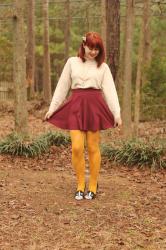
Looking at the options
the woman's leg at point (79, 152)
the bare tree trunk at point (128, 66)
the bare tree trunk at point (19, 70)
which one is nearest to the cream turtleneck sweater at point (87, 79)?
the woman's leg at point (79, 152)

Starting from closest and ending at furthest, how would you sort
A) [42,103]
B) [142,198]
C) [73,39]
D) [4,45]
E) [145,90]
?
1. [142,198]
2. [145,90]
3. [42,103]
4. [4,45]
5. [73,39]

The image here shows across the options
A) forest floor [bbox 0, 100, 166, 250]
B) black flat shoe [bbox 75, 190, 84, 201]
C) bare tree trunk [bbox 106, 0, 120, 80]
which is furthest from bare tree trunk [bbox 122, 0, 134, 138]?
black flat shoe [bbox 75, 190, 84, 201]

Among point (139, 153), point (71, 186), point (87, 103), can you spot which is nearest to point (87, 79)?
point (87, 103)

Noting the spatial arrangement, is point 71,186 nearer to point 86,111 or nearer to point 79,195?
Answer: point 79,195

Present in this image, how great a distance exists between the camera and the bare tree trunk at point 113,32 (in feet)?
32.7

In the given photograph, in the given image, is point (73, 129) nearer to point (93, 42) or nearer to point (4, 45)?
point (93, 42)

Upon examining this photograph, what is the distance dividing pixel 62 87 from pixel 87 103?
13.7 inches

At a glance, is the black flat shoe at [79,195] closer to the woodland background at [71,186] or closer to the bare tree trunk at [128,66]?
the woodland background at [71,186]

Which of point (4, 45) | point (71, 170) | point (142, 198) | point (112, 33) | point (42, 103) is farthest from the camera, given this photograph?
point (4, 45)

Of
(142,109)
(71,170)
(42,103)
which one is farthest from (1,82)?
(71,170)

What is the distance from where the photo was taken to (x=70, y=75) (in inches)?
225

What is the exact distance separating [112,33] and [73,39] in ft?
82.9

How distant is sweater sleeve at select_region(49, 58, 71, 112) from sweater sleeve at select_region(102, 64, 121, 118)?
0.41 meters

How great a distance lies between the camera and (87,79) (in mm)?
5613
